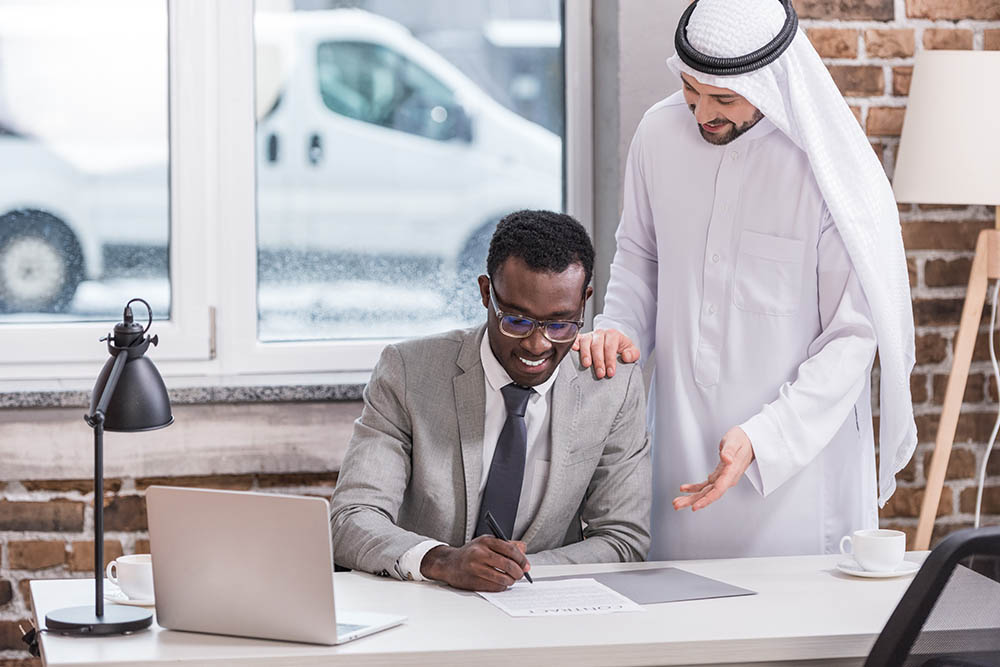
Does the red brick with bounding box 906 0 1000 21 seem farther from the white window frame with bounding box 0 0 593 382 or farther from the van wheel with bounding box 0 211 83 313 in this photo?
the van wheel with bounding box 0 211 83 313

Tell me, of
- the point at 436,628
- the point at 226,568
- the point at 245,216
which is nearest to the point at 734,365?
the point at 436,628

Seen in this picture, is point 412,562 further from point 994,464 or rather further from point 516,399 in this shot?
point 994,464

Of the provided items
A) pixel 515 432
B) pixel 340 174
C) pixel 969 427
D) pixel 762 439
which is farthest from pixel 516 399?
pixel 969 427

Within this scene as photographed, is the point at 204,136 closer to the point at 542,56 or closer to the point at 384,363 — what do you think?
the point at 542,56

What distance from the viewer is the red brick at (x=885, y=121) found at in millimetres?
2912

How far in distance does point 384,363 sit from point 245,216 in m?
0.97

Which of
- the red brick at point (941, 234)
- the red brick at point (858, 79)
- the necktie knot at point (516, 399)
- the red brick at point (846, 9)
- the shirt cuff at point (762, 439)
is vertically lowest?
the shirt cuff at point (762, 439)

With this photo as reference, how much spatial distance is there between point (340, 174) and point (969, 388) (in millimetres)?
1667

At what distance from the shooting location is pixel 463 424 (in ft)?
6.84

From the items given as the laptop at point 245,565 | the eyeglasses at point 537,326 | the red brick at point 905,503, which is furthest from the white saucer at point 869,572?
the red brick at point 905,503

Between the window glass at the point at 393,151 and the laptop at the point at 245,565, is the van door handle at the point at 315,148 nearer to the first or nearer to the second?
the window glass at the point at 393,151

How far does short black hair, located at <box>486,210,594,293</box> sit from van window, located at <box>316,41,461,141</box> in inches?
38.6

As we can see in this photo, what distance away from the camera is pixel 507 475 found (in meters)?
2.07

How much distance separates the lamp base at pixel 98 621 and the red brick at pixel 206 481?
1.20 m
